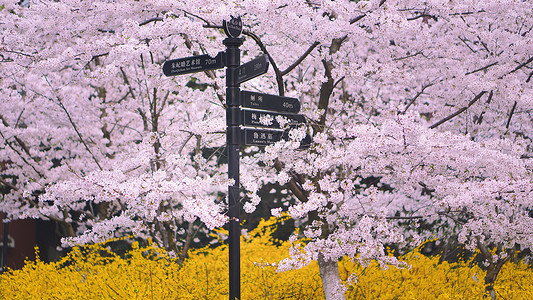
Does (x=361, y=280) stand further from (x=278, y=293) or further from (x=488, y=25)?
(x=488, y=25)

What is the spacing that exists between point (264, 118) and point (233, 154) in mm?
533

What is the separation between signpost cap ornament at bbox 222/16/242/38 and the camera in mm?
5121

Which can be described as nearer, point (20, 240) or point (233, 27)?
point (233, 27)

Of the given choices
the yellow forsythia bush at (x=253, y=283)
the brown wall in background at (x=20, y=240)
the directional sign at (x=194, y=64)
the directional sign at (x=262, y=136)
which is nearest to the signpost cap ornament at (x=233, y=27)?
the directional sign at (x=194, y=64)

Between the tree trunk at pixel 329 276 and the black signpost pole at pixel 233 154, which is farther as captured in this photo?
the tree trunk at pixel 329 276

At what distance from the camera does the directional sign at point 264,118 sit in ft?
17.1

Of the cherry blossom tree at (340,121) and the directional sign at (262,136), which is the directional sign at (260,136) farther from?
the cherry blossom tree at (340,121)

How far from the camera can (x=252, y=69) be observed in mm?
4934

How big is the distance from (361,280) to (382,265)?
4.22 ft

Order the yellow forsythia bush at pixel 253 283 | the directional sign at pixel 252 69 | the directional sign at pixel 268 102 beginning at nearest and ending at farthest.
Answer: the directional sign at pixel 252 69 → the directional sign at pixel 268 102 → the yellow forsythia bush at pixel 253 283

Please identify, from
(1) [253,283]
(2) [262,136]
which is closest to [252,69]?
(2) [262,136]

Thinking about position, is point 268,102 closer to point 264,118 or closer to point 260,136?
point 264,118

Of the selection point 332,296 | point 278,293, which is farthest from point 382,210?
point 278,293

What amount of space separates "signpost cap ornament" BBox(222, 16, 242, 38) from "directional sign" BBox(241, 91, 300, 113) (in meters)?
0.58
